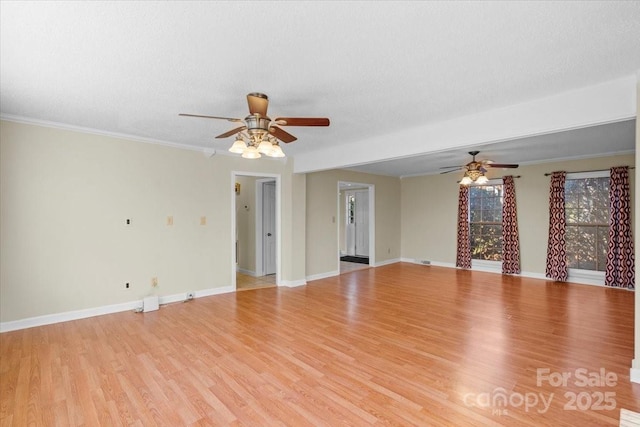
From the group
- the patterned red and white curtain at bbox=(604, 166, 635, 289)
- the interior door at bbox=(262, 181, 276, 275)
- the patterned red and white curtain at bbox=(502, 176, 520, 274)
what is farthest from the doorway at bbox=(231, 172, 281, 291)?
the patterned red and white curtain at bbox=(604, 166, 635, 289)

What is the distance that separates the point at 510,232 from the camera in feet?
21.6

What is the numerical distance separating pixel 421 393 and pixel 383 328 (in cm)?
132

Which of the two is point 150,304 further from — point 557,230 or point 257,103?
point 557,230

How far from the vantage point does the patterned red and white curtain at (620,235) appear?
17.2 ft

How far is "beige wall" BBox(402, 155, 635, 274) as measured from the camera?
20.5 ft

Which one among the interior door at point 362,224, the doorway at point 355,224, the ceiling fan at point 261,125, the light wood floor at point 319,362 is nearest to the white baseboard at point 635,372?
the light wood floor at point 319,362

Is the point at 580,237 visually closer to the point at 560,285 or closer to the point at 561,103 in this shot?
the point at 560,285

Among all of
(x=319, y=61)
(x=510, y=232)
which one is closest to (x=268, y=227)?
(x=319, y=61)

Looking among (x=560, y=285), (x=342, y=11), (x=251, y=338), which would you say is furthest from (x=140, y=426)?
(x=560, y=285)

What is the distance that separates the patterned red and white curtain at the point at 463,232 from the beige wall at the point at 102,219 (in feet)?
16.7

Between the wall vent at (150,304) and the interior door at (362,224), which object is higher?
the interior door at (362,224)

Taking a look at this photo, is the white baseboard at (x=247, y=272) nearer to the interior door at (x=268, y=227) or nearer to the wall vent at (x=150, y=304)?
the interior door at (x=268, y=227)

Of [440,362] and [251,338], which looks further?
[251,338]

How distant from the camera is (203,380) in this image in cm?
247
